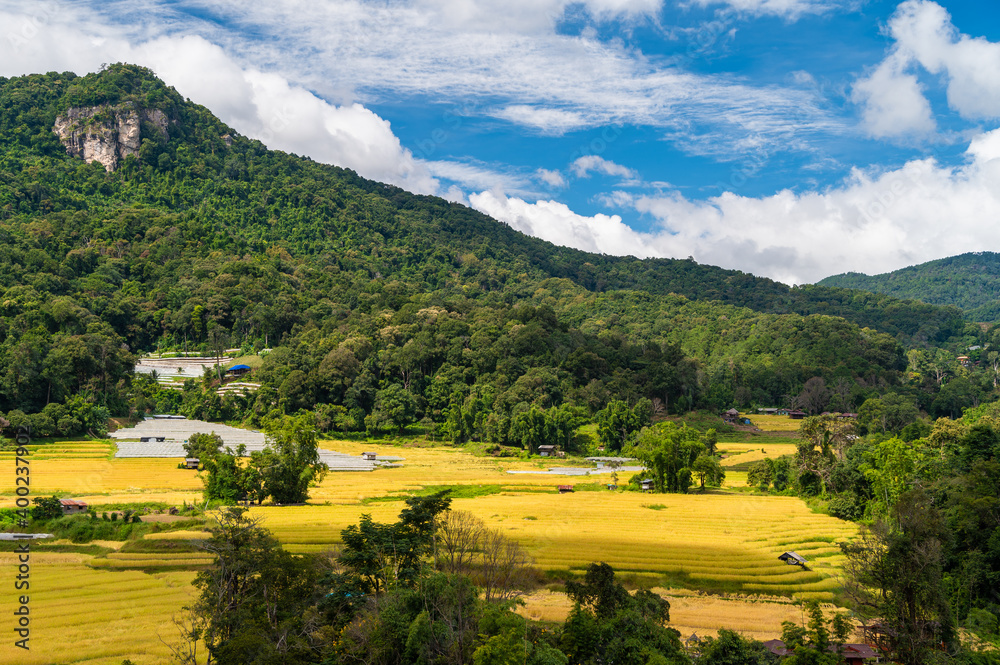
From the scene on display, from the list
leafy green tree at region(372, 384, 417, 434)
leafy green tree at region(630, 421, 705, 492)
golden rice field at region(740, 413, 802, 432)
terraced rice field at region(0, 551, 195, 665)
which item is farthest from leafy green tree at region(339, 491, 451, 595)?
golden rice field at region(740, 413, 802, 432)

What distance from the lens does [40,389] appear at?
217ft

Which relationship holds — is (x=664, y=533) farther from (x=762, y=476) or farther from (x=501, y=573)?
(x=762, y=476)

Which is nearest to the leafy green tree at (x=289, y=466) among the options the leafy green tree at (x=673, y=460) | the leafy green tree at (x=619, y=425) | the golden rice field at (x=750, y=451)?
the leafy green tree at (x=673, y=460)

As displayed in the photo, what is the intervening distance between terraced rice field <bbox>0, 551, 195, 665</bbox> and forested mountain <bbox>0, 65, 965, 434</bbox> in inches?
1631

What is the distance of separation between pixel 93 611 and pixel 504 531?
1876cm

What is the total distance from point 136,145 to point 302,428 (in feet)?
468

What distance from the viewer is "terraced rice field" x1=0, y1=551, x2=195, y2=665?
2020 centimetres

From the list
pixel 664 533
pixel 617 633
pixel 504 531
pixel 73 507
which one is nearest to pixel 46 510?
pixel 73 507

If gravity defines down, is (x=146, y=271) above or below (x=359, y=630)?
above

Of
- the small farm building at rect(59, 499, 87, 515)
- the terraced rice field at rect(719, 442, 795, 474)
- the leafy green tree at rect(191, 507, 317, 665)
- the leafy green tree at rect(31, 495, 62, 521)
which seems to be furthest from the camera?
the terraced rice field at rect(719, 442, 795, 474)

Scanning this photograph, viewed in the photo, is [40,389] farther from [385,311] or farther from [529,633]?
[529,633]

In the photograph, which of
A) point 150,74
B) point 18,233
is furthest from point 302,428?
point 150,74

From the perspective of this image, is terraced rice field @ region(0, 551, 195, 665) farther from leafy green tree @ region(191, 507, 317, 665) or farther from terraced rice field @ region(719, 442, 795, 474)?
terraced rice field @ region(719, 442, 795, 474)

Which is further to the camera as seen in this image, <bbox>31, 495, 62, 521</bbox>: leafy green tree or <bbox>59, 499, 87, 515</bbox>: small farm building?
<bbox>59, 499, 87, 515</bbox>: small farm building
